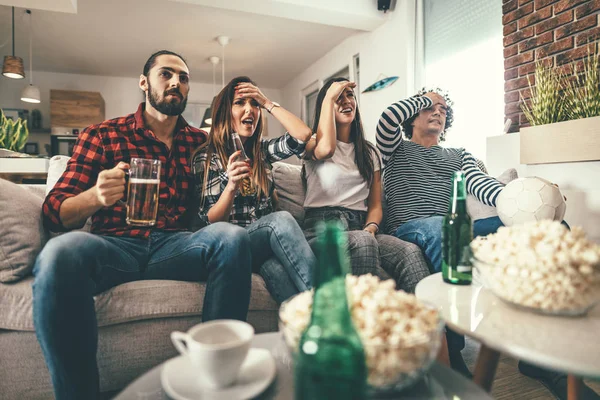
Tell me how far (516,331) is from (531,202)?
40.8 inches

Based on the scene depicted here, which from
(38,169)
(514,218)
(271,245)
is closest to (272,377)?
(271,245)

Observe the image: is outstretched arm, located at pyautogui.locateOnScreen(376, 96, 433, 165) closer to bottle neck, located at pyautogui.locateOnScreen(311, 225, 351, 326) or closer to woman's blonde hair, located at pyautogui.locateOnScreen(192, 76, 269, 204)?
woman's blonde hair, located at pyautogui.locateOnScreen(192, 76, 269, 204)

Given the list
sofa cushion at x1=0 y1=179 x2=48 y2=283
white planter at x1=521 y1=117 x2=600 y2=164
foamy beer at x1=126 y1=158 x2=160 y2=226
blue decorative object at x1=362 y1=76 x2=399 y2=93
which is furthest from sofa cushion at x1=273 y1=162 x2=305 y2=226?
blue decorative object at x1=362 y1=76 x2=399 y2=93

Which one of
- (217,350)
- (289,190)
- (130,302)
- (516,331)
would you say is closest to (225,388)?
Answer: (217,350)

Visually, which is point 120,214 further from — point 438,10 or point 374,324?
point 438,10

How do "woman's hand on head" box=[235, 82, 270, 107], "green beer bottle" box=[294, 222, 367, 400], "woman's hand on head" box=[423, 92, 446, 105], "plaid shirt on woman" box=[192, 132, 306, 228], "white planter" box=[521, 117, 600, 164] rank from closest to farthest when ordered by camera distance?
1. "green beer bottle" box=[294, 222, 367, 400]
2. "plaid shirt on woman" box=[192, 132, 306, 228]
3. "woman's hand on head" box=[235, 82, 270, 107]
4. "white planter" box=[521, 117, 600, 164]
5. "woman's hand on head" box=[423, 92, 446, 105]

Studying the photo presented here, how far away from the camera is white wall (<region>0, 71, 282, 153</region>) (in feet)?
19.1

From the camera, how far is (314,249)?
1473mm

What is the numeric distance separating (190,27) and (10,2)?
1748 mm

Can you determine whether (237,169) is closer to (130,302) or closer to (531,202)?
(130,302)

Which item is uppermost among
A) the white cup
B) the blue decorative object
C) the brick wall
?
the blue decorative object

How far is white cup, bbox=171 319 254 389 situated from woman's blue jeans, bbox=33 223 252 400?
0.63 metres

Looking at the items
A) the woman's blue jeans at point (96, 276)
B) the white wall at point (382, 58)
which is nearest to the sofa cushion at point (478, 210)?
the woman's blue jeans at point (96, 276)

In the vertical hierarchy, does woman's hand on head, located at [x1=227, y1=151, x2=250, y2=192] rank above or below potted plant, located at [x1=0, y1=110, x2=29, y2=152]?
below
